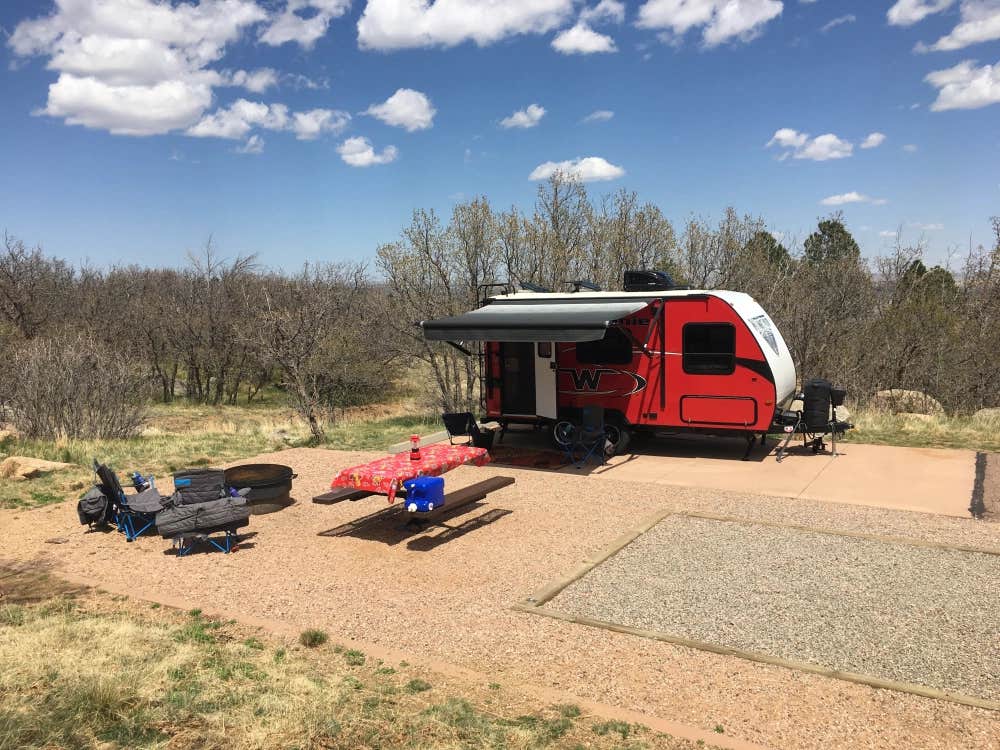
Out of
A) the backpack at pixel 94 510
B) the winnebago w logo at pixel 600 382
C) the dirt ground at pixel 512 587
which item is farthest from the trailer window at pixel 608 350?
the backpack at pixel 94 510

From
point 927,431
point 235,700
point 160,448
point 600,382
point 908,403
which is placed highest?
point 600,382

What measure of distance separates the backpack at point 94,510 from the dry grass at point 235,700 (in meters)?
2.94

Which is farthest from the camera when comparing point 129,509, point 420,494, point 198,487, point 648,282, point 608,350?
point 648,282

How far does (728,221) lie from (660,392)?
1290cm

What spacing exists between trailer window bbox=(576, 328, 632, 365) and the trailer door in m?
0.47

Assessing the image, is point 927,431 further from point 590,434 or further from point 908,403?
point 590,434

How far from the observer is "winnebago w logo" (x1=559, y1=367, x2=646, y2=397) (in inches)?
473

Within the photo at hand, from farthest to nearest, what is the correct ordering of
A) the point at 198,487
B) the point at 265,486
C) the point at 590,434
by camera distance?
the point at 590,434
the point at 265,486
the point at 198,487

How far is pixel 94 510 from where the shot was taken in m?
8.51

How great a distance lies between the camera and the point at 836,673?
190 inches

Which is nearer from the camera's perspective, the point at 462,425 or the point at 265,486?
the point at 265,486

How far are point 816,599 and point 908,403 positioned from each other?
13189 mm

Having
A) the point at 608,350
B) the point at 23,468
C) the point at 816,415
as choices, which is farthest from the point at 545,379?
the point at 23,468

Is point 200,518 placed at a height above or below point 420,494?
below
